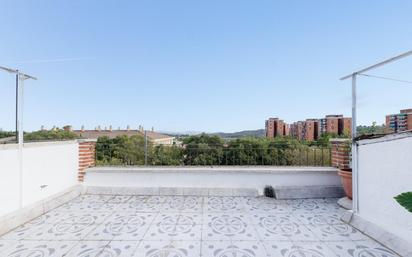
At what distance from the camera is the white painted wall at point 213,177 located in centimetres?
376

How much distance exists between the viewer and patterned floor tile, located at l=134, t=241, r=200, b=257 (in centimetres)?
186

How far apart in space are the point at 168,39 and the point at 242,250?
615 cm

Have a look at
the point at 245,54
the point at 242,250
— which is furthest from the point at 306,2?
the point at 242,250

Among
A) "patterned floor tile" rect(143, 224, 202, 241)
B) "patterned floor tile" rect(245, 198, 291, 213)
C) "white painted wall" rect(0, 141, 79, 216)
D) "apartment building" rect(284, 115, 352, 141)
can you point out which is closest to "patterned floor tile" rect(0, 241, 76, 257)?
"white painted wall" rect(0, 141, 79, 216)

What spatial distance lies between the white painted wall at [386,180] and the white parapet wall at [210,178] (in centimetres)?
132

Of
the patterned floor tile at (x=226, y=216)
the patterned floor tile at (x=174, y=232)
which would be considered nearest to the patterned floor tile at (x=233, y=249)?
the patterned floor tile at (x=174, y=232)

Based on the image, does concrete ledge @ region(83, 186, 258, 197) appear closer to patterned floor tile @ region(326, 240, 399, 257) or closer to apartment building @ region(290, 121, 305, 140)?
patterned floor tile @ region(326, 240, 399, 257)

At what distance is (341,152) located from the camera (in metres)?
3.71

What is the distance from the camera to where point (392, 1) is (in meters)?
3.80

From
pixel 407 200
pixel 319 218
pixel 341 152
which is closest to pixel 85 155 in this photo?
pixel 319 218

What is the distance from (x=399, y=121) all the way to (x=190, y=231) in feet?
8.91

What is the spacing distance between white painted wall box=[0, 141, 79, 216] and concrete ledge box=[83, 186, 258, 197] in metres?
0.50

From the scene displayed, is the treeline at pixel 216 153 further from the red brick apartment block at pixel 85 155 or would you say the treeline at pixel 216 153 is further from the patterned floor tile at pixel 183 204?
the patterned floor tile at pixel 183 204

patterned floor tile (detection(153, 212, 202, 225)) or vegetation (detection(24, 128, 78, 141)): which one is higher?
vegetation (detection(24, 128, 78, 141))
